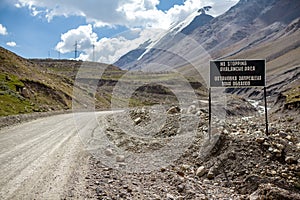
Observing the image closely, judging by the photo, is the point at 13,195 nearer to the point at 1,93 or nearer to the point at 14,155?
the point at 14,155

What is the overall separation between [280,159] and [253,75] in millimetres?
5129

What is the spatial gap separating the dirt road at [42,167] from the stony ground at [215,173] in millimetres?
574

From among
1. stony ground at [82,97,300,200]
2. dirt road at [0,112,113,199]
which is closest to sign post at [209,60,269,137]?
stony ground at [82,97,300,200]

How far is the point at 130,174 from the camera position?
12.8 m

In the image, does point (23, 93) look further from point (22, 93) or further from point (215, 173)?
point (215, 173)

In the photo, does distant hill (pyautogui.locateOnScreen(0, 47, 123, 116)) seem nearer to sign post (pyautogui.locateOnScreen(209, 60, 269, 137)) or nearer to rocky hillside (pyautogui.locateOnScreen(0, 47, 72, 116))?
rocky hillside (pyautogui.locateOnScreen(0, 47, 72, 116))

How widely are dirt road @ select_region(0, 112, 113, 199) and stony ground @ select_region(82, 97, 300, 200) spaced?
0.57 metres

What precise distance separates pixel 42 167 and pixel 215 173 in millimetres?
7087

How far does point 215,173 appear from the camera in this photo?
1362 cm

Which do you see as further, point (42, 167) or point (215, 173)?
point (215, 173)

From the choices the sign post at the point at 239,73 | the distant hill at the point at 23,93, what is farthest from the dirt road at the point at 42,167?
the distant hill at the point at 23,93

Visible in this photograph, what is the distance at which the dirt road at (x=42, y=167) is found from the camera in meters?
9.86

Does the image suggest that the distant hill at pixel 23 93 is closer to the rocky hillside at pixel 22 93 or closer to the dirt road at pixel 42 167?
the rocky hillside at pixel 22 93

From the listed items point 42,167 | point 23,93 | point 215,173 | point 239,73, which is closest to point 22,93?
point 23,93
